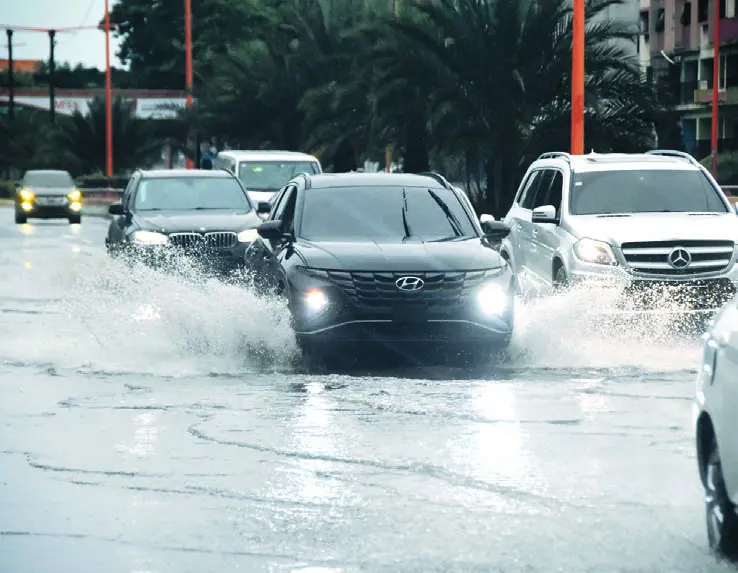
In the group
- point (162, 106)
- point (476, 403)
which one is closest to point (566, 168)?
point (476, 403)

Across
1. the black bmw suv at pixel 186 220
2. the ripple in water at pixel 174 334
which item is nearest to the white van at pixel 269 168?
the black bmw suv at pixel 186 220

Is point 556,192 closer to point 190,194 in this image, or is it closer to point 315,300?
point 315,300

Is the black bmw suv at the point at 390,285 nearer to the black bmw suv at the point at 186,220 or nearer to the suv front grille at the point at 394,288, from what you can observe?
the suv front grille at the point at 394,288

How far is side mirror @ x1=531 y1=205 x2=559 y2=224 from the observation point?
17344 millimetres

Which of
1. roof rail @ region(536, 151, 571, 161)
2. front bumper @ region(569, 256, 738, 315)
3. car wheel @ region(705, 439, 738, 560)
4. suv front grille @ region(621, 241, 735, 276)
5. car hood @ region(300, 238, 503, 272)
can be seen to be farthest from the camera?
roof rail @ region(536, 151, 571, 161)

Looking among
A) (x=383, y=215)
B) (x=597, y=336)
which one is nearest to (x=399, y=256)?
(x=383, y=215)

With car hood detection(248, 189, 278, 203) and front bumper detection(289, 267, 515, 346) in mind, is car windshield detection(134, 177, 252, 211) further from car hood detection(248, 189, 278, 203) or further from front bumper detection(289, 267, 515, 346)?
front bumper detection(289, 267, 515, 346)

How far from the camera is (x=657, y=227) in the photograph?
16.6 meters

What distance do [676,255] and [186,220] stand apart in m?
7.85

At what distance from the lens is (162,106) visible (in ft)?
228

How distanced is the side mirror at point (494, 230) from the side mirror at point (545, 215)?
176cm

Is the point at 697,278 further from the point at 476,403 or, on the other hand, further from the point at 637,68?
the point at 637,68

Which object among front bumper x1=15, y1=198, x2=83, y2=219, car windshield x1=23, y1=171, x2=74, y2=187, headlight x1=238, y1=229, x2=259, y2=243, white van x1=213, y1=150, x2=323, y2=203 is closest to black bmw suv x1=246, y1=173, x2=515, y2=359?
headlight x1=238, y1=229, x2=259, y2=243

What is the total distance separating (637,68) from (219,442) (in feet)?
85.1
